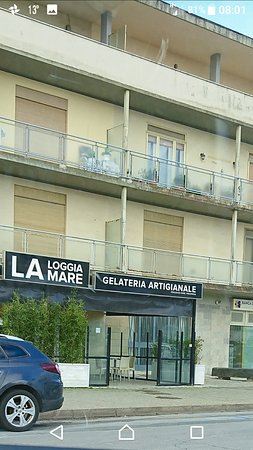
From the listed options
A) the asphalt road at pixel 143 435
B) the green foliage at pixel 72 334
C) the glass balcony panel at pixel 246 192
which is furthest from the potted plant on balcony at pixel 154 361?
the glass balcony panel at pixel 246 192

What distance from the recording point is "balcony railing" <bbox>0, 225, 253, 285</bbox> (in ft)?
67.0

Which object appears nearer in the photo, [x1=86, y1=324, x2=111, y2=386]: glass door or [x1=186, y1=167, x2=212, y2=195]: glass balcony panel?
[x1=86, y1=324, x2=111, y2=386]: glass door

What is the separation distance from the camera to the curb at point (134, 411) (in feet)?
39.6

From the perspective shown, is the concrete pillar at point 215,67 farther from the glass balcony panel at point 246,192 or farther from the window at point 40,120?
the window at point 40,120

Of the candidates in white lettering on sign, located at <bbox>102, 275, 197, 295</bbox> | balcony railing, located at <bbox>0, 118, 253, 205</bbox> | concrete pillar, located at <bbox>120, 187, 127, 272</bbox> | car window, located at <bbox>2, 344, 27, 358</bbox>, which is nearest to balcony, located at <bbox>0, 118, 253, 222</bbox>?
balcony railing, located at <bbox>0, 118, 253, 205</bbox>

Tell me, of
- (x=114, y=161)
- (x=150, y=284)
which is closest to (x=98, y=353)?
(x=150, y=284)

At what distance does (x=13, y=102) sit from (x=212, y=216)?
9287mm

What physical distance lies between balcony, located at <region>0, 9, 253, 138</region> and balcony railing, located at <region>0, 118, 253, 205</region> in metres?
1.85

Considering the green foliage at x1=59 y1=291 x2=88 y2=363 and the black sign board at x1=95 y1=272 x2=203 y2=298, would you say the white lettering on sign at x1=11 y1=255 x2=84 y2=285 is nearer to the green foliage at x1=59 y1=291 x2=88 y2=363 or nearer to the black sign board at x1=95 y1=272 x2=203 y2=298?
the black sign board at x1=95 y1=272 x2=203 y2=298

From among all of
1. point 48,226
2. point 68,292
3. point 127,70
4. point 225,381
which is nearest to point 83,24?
point 127,70

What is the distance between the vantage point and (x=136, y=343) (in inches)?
898

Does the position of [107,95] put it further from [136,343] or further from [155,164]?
[136,343]

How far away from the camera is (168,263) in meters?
23.9

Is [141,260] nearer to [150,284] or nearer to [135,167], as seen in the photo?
[135,167]
